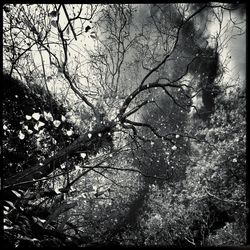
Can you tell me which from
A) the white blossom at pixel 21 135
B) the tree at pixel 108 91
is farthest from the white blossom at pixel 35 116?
the white blossom at pixel 21 135

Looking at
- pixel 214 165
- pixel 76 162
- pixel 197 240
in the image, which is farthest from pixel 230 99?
pixel 76 162

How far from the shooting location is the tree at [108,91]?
2.51 m

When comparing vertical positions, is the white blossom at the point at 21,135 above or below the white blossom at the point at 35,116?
below

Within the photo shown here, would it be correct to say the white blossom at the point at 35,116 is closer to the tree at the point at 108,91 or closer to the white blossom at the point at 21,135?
the tree at the point at 108,91

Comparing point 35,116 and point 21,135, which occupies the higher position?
point 35,116

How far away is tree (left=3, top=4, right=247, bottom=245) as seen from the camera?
8.24 feet

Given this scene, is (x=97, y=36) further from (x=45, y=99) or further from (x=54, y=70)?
(x=45, y=99)

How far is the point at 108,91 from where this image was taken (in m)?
2.59

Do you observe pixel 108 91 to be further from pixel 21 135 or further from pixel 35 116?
pixel 21 135

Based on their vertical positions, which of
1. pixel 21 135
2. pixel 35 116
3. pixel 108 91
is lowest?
pixel 21 135

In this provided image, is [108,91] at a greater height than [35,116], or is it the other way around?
[108,91]

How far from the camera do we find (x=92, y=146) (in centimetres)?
259

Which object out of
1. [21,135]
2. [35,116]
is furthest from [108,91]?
[21,135]

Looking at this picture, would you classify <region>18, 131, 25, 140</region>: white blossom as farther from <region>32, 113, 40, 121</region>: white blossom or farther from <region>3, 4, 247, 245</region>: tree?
<region>32, 113, 40, 121</region>: white blossom
